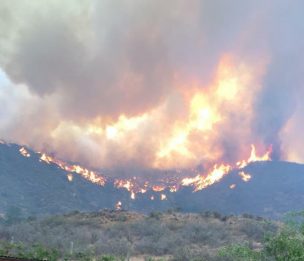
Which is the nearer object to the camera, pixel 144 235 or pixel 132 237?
pixel 132 237

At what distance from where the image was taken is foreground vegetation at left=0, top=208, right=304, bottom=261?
6418 cm

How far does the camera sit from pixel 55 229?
95.1 metres

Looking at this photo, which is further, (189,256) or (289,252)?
(189,256)

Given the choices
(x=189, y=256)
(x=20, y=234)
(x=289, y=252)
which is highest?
(x=20, y=234)

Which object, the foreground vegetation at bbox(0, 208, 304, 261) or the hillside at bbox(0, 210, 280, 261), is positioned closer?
the foreground vegetation at bbox(0, 208, 304, 261)

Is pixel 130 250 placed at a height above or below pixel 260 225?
below

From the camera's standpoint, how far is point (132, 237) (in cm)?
9012

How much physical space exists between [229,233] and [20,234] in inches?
1541

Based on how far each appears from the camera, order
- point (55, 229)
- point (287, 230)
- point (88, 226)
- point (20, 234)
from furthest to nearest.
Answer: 1. point (88, 226)
2. point (55, 229)
3. point (20, 234)
4. point (287, 230)

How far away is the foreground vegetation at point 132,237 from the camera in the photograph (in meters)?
64.2

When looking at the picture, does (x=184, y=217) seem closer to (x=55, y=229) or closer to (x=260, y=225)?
(x=260, y=225)

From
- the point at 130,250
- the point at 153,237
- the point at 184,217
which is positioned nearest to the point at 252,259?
the point at 130,250

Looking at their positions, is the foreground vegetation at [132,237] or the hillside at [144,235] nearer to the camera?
the foreground vegetation at [132,237]

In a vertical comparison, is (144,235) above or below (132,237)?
above
